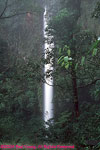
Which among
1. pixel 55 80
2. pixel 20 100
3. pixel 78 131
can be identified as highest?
pixel 55 80

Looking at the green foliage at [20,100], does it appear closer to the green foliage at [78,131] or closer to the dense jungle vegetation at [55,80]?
the dense jungle vegetation at [55,80]

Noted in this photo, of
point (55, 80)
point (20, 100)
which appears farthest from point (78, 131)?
point (20, 100)

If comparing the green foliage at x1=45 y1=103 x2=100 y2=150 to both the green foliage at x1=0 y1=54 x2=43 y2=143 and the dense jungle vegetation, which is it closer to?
the dense jungle vegetation

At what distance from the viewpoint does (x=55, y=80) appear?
5.66m

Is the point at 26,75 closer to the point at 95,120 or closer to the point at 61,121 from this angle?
the point at 61,121

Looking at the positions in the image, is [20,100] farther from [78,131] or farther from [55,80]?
[78,131]

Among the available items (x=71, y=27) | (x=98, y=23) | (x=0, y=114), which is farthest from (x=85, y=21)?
(x=0, y=114)

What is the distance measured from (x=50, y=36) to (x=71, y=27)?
967 mm

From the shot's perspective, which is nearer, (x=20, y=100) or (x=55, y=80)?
(x=55, y=80)

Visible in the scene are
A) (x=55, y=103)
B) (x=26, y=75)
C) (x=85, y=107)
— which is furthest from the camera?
(x=55, y=103)

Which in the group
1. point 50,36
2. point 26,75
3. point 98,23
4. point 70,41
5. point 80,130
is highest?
point 98,23

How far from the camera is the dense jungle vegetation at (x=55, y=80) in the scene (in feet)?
17.3

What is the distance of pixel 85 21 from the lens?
9.55m

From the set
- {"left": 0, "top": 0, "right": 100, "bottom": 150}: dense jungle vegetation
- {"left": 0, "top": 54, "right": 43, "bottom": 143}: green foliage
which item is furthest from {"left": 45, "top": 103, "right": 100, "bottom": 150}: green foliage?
{"left": 0, "top": 54, "right": 43, "bottom": 143}: green foliage
